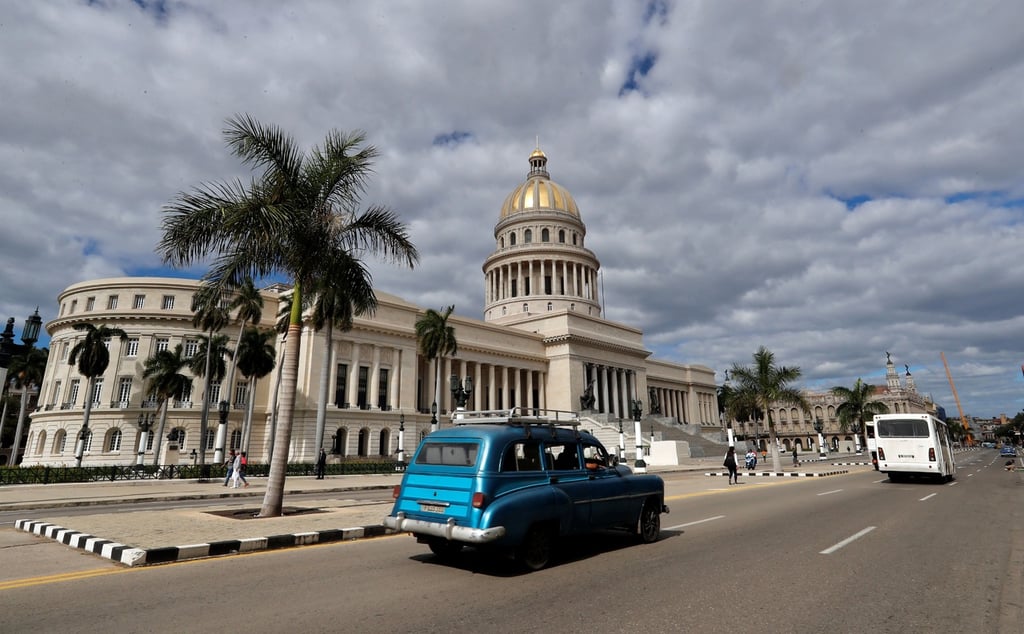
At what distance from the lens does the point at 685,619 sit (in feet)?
17.6

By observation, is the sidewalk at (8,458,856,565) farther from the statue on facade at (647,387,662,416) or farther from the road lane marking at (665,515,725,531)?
the statue on facade at (647,387,662,416)

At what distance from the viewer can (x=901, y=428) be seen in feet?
72.4

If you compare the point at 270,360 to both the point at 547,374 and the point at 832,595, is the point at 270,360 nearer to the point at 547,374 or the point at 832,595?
the point at 547,374

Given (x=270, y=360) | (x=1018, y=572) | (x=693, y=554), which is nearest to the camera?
(x=1018, y=572)

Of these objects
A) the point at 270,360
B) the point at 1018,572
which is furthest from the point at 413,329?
the point at 1018,572

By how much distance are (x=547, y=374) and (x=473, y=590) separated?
206 ft

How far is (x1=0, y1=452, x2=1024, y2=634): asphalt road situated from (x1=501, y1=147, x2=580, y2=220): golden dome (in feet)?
255

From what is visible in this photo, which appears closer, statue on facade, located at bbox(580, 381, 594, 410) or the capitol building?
the capitol building

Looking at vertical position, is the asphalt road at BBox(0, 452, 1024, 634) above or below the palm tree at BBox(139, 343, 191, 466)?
below

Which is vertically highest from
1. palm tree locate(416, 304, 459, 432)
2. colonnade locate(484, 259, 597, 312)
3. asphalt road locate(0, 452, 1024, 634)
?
colonnade locate(484, 259, 597, 312)

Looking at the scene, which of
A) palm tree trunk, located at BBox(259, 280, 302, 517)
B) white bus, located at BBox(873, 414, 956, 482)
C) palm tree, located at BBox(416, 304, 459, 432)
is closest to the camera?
palm tree trunk, located at BBox(259, 280, 302, 517)

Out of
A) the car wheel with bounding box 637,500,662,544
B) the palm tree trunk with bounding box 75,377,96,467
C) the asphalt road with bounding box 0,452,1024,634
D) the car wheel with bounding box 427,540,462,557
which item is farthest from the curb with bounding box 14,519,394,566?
the palm tree trunk with bounding box 75,377,96,467

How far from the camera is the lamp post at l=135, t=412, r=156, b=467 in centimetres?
3869

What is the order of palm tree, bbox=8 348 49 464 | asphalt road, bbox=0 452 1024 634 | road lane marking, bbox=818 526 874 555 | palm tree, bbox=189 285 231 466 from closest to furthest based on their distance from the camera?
1. asphalt road, bbox=0 452 1024 634
2. road lane marking, bbox=818 526 874 555
3. palm tree, bbox=189 285 231 466
4. palm tree, bbox=8 348 49 464
